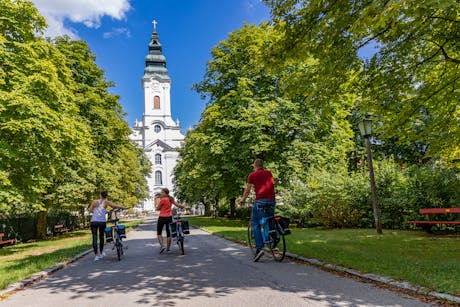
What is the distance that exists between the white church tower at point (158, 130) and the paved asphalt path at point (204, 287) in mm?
80632

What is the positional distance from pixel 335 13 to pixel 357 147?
27.7 m

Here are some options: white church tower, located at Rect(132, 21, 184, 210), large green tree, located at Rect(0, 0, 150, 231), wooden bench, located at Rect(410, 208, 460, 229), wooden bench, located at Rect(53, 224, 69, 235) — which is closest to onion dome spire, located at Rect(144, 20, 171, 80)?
white church tower, located at Rect(132, 21, 184, 210)

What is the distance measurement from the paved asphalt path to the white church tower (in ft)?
265

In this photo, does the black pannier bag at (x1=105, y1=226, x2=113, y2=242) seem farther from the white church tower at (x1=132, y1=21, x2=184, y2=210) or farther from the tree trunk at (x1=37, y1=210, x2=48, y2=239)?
the white church tower at (x1=132, y1=21, x2=184, y2=210)

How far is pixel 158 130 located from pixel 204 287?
86342 millimetres

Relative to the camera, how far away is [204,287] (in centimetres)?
548

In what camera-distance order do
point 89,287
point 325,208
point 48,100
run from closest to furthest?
1. point 89,287
2. point 48,100
3. point 325,208

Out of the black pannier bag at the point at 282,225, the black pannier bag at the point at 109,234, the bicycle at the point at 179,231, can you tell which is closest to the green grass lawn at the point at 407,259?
the black pannier bag at the point at 282,225

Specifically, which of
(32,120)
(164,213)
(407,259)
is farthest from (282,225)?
(32,120)

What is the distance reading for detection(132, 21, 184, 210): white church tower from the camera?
289ft

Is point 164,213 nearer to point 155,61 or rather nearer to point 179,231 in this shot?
point 179,231

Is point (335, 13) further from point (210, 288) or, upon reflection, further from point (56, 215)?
point (56, 215)

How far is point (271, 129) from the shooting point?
20359mm

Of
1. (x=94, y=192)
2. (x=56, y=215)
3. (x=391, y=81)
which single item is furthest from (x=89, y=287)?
(x=56, y=215)
